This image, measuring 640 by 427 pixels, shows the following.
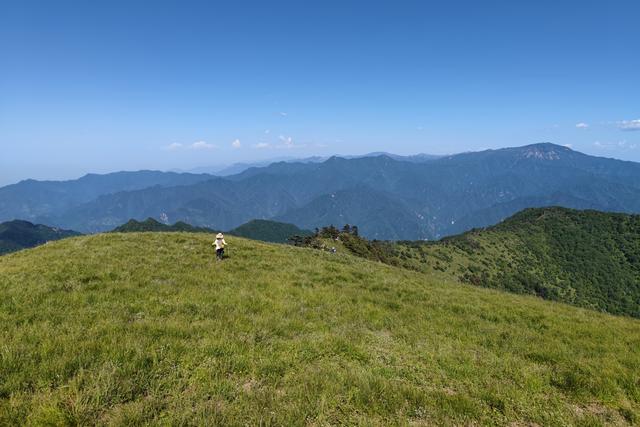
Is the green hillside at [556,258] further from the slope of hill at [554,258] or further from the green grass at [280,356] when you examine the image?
the green grass at [280,356]

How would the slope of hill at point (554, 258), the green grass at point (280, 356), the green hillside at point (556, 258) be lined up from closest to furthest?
the green grass at point (280, 356), the slope of hill at point (554, 258), the green hillside at point (556, 258)

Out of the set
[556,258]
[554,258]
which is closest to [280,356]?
[554,258]

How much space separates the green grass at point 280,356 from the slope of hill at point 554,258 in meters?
85.8

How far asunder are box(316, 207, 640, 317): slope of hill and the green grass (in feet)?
281

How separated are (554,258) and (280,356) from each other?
624 feet

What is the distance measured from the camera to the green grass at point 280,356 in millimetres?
6008

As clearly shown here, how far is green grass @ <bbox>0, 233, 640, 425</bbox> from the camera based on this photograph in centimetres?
601

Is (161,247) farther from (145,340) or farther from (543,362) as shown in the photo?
(543,362)

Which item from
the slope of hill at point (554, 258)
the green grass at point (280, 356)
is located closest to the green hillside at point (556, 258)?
the slope of hill at point (554, 258)

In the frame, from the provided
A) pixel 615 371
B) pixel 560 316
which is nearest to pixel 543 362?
pixel 615 371

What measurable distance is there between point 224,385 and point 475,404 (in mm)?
5273

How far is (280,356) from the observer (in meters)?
8.12

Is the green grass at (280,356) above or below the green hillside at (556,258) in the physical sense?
above

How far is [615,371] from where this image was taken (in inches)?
358
